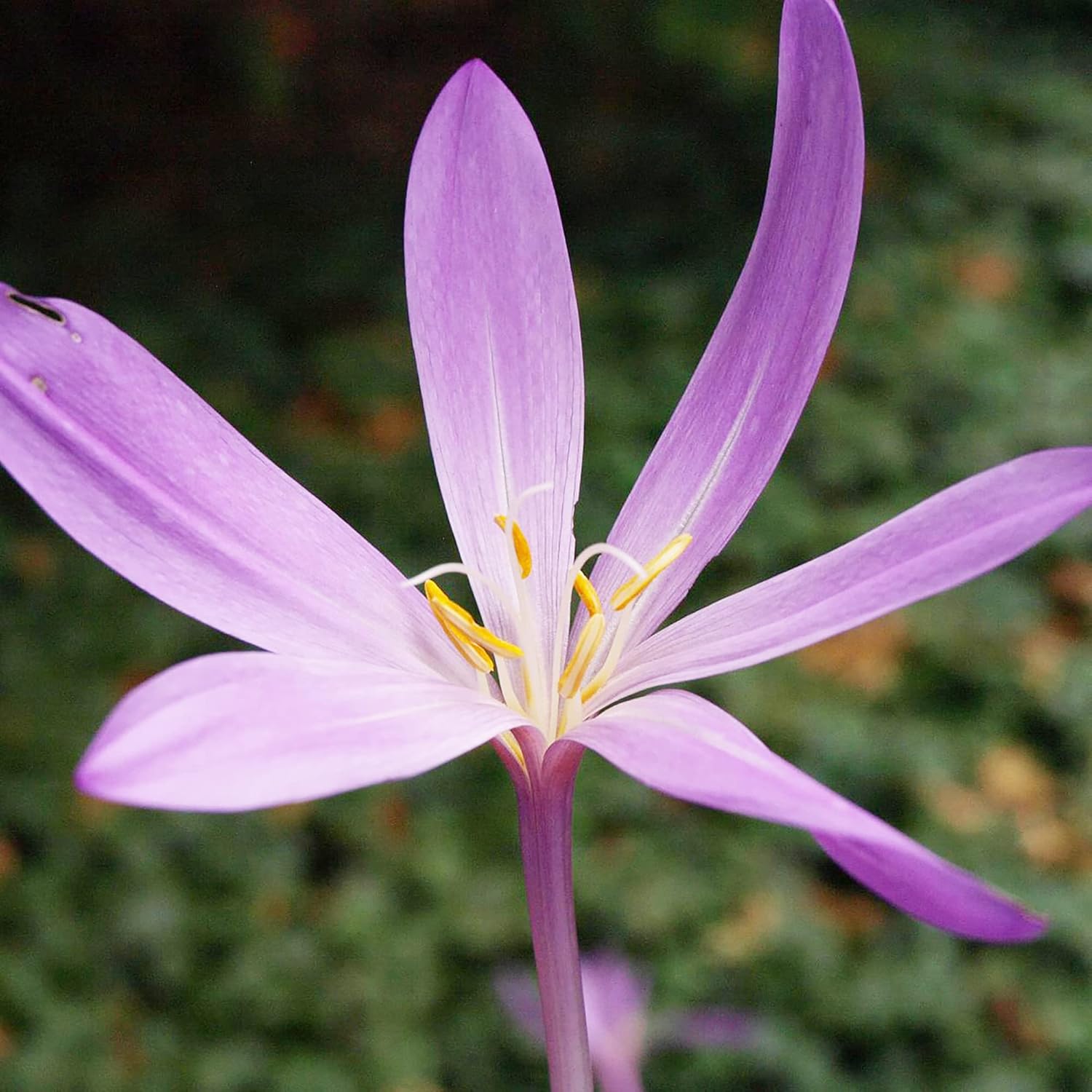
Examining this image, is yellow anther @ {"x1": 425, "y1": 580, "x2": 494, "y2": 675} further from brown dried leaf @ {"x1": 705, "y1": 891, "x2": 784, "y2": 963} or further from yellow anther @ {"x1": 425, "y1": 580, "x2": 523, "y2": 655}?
brown dried leaf @ {"x1": 705, "y1": 891, "x2": 784, "y2": 963}

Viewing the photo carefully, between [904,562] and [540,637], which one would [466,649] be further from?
[904,562]

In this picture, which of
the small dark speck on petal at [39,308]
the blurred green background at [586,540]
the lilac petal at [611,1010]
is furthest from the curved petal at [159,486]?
the blurred green background at [586,540]

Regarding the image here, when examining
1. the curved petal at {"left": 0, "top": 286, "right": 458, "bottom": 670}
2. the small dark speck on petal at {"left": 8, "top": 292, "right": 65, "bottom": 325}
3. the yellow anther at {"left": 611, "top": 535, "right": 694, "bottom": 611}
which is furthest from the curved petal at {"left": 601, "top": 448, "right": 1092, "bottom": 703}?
the small dark speck on petal at {"left": 8, "top": 292, "right": 65, "bottom": 325}

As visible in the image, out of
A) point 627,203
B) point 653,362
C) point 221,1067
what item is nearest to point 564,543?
point 221,1067

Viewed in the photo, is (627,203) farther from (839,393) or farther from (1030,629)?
(1030,629)

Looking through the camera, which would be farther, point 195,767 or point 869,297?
point 869,297

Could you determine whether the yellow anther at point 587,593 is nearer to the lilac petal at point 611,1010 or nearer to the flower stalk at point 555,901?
the flower stalk at point 555,901

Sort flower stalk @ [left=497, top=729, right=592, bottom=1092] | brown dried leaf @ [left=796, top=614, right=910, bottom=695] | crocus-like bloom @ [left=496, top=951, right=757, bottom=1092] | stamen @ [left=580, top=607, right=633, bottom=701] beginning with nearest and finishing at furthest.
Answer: flower stalk @ [left=497, top=729, right=592, bottom=1092], stamen @ [left=580, top=607, right=633, bottom=701], crocus-like bloom @ [left=496, top=951, right=757, bottom=1092], brown dried leaf @ [left=796, top=614, right=910, bottom=695]
